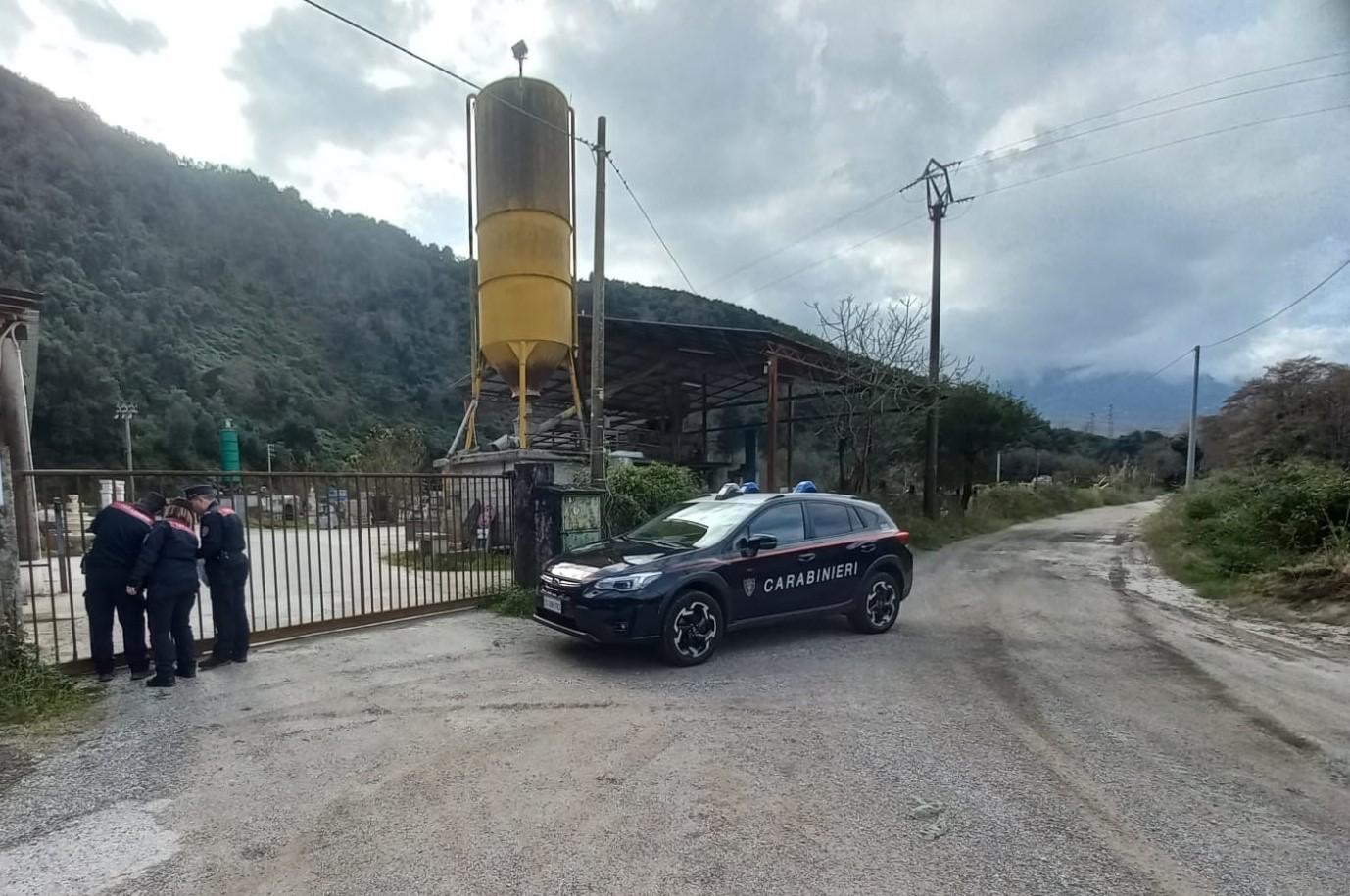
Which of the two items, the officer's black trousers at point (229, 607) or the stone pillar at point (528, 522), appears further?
the stone pillar at point (528, 522)

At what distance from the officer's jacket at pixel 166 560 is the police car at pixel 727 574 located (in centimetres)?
280

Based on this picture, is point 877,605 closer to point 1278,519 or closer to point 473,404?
point 1278,519

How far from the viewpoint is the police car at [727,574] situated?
5.67m

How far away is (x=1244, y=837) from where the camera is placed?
10.4 ft

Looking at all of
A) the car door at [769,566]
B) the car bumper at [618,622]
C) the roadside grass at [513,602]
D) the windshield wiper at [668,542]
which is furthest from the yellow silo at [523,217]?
Answer: the car bumper at [618,622]

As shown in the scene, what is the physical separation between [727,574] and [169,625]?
4.51 meters

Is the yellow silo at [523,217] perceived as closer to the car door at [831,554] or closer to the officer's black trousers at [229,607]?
the officer's black trousers at [229,607]

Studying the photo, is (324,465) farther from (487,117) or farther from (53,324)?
(487,117)

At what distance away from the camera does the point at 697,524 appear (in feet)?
22.2

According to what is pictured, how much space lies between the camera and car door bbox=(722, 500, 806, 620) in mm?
6164

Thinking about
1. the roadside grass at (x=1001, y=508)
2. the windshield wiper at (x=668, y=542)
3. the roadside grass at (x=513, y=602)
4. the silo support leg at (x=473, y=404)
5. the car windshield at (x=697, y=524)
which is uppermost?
the silo support leg at (x=473, y=404)

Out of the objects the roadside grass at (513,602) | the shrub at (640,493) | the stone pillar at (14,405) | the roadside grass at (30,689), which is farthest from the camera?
the shrub at (640,493)

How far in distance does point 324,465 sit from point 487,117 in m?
47.7

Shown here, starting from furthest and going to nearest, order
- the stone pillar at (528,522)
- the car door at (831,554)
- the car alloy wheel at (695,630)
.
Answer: the stone pillar at (528,522) → the car door at (831,554) → the car alloy wheel at (695,630)
